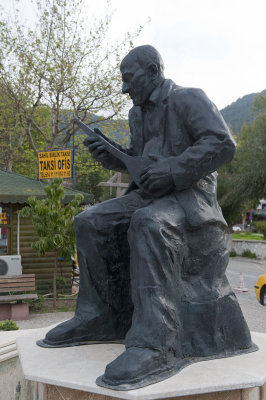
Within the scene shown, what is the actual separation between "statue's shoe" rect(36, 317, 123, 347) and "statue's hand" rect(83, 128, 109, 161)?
1134mm

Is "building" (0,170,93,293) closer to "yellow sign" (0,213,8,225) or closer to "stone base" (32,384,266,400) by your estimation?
"yellow sign" (0,213,8,225)

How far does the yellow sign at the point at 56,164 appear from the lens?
40.7ft

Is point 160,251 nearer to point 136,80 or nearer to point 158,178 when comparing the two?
point 158,178

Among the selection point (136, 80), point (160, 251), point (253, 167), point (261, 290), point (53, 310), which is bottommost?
point (53, 310)

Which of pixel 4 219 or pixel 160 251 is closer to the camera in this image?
pixel 160 251

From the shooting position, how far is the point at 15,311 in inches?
385

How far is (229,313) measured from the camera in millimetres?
2709

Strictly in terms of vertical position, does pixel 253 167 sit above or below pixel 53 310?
above

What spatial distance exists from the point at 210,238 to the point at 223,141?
2.01ft

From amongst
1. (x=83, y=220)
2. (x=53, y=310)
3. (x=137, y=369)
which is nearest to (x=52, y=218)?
(x=53, y=310)

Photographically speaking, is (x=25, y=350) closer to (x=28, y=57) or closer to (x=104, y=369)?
(x=104, y=369)

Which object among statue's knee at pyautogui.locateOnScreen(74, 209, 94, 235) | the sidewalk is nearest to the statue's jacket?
statue's knee at pyautogui.locateOnScreen(74, 209, 94, 235)

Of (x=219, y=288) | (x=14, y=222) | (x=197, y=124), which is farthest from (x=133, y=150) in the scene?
(x=14, y=222)

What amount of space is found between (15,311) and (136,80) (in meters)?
8.09
